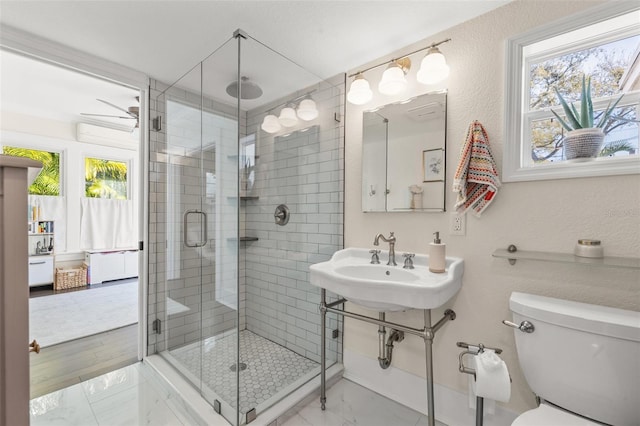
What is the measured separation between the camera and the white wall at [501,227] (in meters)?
1.25

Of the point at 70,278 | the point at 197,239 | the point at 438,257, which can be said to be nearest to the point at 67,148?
the point at 70,278

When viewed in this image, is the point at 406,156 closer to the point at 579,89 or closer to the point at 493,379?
→ the point at 579,89

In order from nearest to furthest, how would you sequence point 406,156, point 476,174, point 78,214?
1. point 476,174
2. point 406,156
3. point 78,214

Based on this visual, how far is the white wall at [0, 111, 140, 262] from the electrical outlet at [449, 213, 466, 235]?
5.48 metres

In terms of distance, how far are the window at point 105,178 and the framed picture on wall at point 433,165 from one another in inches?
211

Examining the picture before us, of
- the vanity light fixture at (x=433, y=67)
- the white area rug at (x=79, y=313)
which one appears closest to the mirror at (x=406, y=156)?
the vanity light fixture at (x=433, y=67)

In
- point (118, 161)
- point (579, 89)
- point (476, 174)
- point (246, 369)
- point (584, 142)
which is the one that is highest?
point (118, 161)

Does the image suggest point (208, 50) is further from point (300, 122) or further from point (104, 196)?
point (104, 196)

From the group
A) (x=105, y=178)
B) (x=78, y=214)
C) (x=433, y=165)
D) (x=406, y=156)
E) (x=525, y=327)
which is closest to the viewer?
(x=525, y=327)

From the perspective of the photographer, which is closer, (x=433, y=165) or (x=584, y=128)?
(x=584, y=128)

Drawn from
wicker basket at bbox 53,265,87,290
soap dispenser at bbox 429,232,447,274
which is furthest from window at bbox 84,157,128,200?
soap dispenser at bbox 429,232,447,274

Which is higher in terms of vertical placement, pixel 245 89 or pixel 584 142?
pixel 245 89

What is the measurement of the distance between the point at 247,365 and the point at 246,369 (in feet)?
0.09

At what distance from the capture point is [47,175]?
14.2ft
